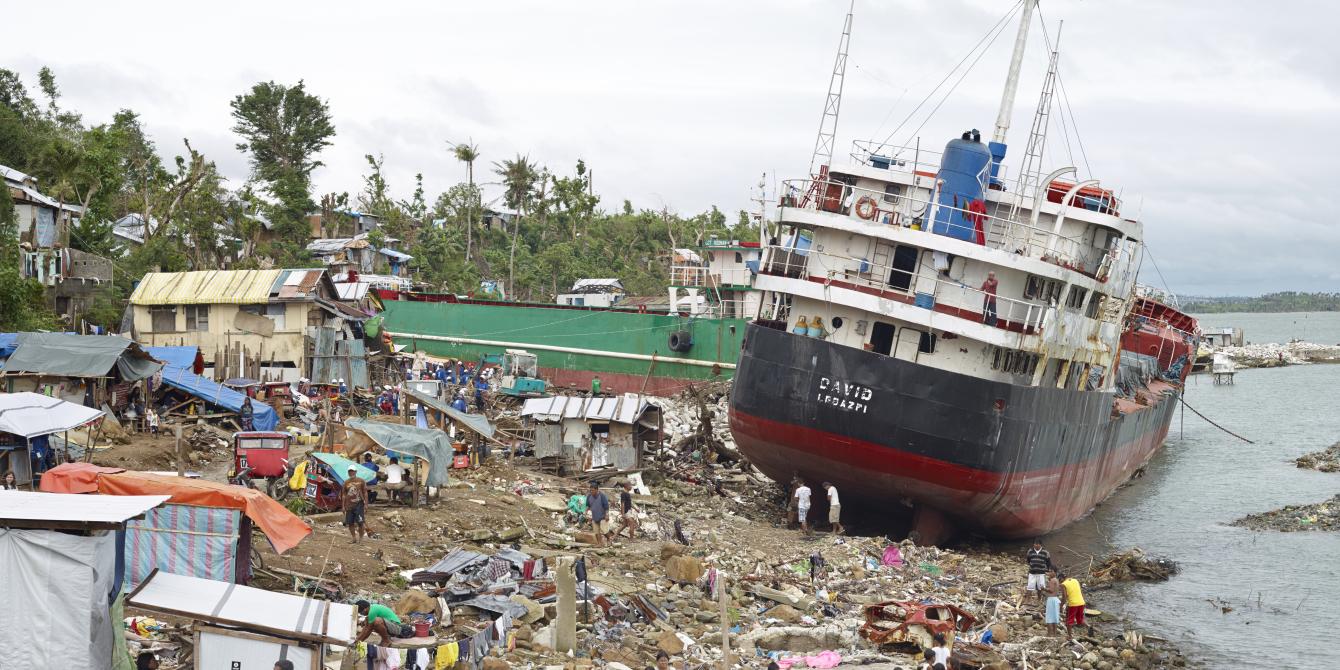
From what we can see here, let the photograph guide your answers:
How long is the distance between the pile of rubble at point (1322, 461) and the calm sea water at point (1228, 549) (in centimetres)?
70

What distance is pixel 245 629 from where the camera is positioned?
10.7 meters

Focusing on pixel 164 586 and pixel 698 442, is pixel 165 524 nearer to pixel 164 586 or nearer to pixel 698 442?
pixel 164 586

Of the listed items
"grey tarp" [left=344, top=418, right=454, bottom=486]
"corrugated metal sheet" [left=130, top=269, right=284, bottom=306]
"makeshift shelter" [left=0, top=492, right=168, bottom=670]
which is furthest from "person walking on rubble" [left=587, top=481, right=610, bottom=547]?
"corrugated metal sheet" [left=130, top=269, right=284, bottom=306]

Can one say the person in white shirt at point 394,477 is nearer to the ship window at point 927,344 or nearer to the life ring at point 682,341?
the ship window at point 927,344

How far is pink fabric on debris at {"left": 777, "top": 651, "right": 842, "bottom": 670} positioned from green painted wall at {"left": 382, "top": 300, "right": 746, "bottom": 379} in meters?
27.5

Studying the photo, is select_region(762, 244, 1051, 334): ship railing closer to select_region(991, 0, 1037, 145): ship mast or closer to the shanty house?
select_region(991, 0, 1037, 145): ship mast

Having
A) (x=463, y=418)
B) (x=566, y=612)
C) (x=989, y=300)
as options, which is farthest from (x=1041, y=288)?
(x=566, y=612)

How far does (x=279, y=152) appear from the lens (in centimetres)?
6794

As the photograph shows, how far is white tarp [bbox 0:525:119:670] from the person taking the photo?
10438 millimetres

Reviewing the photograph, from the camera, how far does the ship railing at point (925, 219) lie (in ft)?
80.3

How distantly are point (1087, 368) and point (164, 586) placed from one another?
23485mm

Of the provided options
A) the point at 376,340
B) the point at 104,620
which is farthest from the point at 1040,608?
the point at 376,340

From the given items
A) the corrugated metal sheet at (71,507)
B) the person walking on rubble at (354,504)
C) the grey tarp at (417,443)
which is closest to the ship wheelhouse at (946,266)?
the grey tarp at (417,443)

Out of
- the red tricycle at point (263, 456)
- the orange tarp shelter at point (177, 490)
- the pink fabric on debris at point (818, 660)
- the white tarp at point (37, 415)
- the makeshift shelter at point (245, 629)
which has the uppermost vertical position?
the orange tarp shelter at point (177, 490)
